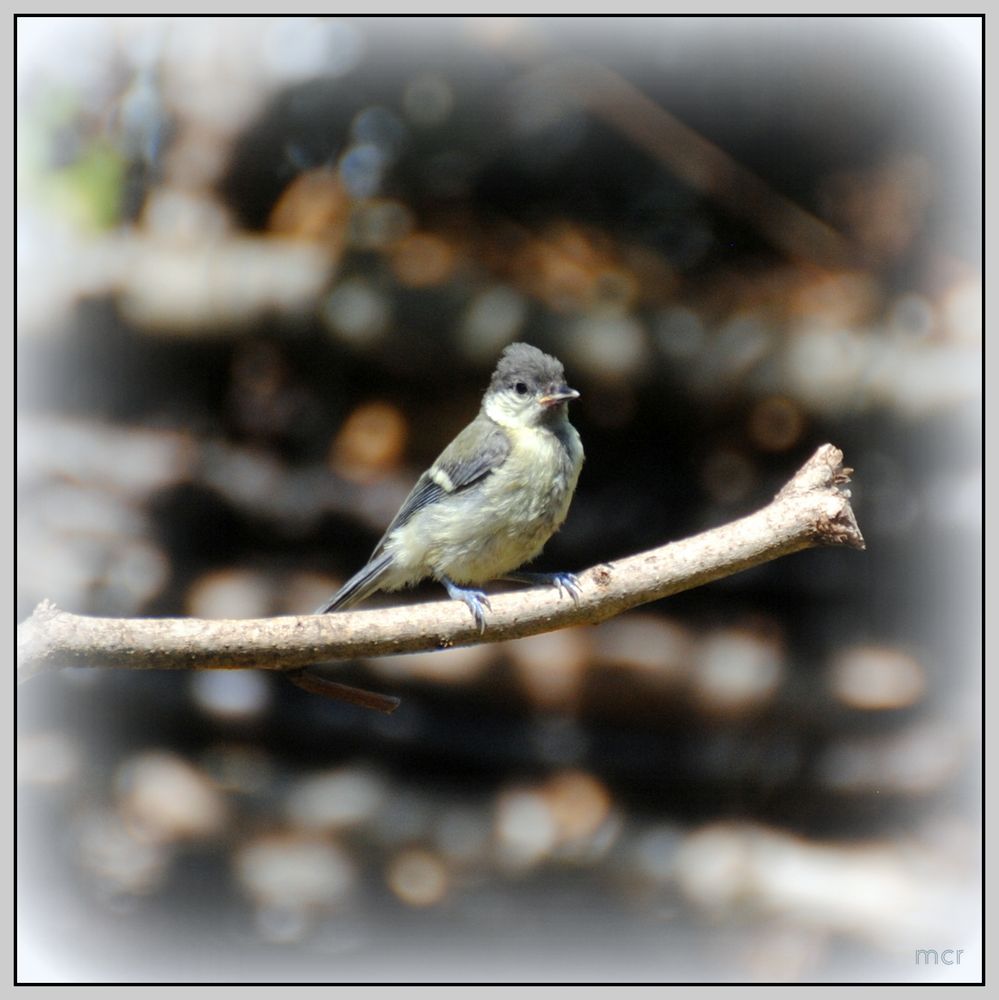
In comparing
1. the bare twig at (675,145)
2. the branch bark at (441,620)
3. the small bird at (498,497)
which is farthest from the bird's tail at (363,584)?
the bare twig at (675,145)

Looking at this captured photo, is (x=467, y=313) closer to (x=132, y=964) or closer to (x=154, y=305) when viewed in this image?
(x=154, y=305)

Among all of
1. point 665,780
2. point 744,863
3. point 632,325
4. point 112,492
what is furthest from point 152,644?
point 744,863

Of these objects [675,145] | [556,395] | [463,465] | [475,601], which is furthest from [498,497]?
[675,145]

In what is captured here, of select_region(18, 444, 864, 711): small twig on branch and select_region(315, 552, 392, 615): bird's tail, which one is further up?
select_region(315, 552, 392, 615): bird's tail

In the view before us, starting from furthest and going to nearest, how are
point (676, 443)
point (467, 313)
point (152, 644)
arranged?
point (676, 443), point (467, 313), point (152, 644)

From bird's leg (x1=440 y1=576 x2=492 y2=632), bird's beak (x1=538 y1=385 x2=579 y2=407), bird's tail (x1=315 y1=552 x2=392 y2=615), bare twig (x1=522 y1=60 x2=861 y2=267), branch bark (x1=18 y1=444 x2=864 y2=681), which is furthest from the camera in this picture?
bare twig (x1=522 y1=60 x2=861 y2=267)

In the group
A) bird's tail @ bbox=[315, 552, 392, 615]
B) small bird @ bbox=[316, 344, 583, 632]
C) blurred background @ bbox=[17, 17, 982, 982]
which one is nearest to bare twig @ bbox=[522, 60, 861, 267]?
blurred background @ bbox=[17, 17, 982, 982]

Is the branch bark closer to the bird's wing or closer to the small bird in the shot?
the small bird
